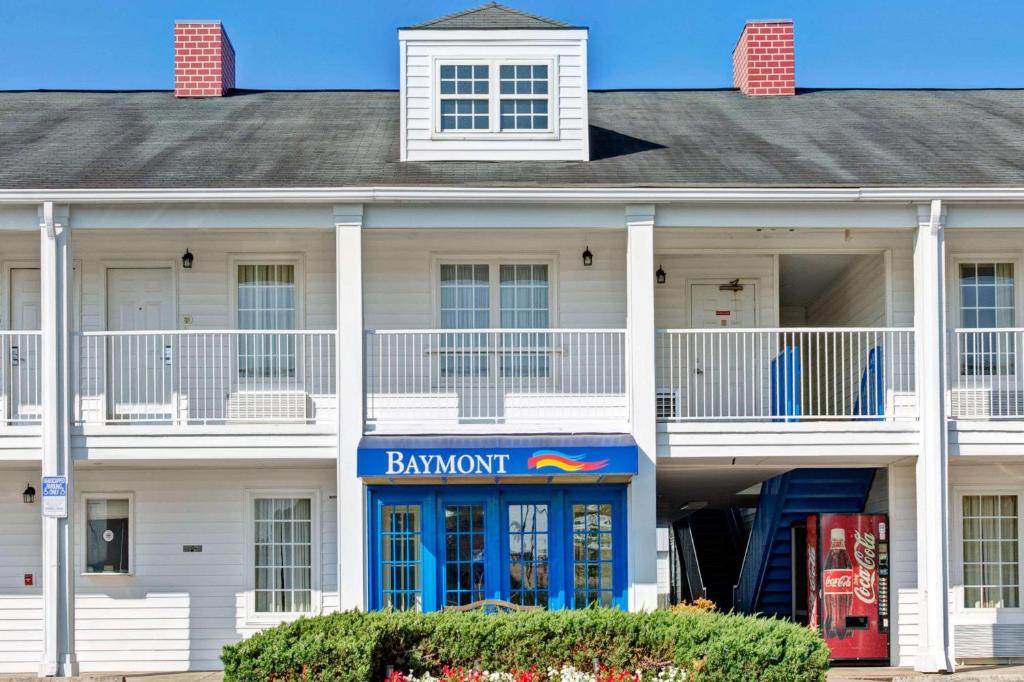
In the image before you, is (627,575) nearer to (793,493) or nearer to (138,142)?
(793,493)

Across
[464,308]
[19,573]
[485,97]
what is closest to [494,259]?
[464,308]

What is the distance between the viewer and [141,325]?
1803cm

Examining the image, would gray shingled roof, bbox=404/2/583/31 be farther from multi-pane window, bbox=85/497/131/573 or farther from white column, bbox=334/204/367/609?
multi-pane window, bbox=85/497/131/573

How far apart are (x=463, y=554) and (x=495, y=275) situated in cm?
371

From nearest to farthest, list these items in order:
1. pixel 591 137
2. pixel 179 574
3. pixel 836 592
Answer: pixel 836 592
pixel 179 574
pixel 591 137

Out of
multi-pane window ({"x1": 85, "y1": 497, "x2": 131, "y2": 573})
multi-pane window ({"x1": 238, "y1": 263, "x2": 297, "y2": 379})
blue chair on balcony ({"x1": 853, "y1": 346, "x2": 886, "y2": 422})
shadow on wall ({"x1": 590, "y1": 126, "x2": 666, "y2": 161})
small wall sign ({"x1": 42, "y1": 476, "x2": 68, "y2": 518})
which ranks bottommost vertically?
multi-pane window ({"x1": 85, "y1": 497, "x2": 131, "y2": 573})

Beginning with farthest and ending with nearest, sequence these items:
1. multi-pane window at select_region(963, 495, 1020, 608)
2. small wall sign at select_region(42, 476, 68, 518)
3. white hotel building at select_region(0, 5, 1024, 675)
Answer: multi-pane window at select_region(963, 495, 1020, 608), white hotel building at select_region(0, 5, 1024, 675), small wall sign at select_region(42, 476, 68, 518)

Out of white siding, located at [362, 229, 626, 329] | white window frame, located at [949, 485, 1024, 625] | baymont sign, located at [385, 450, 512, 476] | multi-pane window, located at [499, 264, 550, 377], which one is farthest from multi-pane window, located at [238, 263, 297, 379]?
white window frame, located at [949, 485, 1024, 625]

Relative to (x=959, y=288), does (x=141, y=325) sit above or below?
below

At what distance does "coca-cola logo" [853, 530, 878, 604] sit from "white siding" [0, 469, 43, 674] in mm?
10401

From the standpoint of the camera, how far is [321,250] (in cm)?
1800

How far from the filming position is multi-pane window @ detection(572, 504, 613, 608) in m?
16.9

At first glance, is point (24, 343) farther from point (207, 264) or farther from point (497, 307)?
point (497, 307)

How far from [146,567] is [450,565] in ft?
13.2
